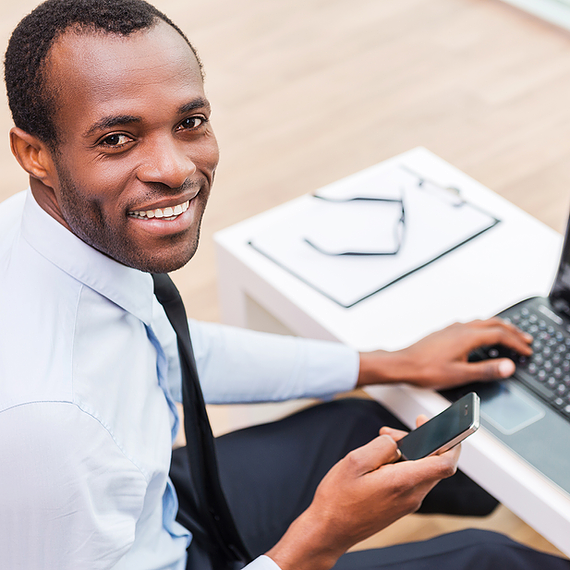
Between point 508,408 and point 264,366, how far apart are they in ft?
1.26

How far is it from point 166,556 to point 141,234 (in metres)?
0.42

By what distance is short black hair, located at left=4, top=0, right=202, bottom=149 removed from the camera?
0.77 m

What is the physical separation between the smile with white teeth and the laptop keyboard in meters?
0.50

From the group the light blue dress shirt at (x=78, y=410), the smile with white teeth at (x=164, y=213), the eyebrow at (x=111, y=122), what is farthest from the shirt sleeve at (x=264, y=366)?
the eyebrow at (x=111, y=122)

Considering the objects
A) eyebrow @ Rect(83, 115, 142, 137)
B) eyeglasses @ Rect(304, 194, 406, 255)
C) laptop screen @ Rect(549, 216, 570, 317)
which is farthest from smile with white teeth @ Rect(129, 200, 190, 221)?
laptop screen @ Rect(549, 216, 570, 317)

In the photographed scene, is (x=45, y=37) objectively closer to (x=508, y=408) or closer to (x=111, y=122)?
(x=111, y=122)

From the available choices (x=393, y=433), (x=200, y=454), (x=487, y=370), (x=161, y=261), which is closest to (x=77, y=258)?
(x=161, y=261)

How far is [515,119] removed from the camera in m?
2.86

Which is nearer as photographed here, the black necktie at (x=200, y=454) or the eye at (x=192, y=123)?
the eye at (x=192, y=123)

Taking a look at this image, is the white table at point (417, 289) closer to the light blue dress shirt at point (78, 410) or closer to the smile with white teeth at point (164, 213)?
the light blue dress shirt at point (78, 410)

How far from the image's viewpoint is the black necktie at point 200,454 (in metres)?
1.02

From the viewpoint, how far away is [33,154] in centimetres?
83

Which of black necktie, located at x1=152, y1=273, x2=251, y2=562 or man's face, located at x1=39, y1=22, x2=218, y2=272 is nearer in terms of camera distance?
man's face, located at x1=39, y1=22, x2=218, y2=272

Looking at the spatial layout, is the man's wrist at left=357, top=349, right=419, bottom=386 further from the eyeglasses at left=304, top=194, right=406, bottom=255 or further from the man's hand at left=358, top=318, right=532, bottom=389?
the eyeglasses at left=304, top=194, right=406, bottom=255
